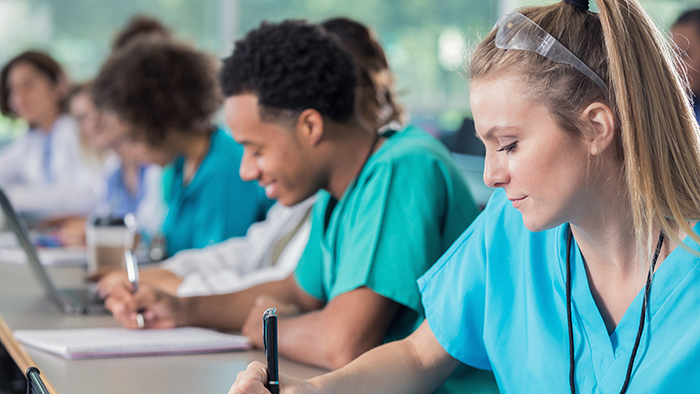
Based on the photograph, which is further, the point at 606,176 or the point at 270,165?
the point at 270,165

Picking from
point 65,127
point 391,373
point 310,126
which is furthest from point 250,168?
point 65,127

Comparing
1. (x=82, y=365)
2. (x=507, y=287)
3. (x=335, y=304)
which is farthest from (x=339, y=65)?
(x=82, y=365)

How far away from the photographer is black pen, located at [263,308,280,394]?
73 centimetres

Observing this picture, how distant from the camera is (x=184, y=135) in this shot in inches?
83.8

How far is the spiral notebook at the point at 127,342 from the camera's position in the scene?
1.11 metres

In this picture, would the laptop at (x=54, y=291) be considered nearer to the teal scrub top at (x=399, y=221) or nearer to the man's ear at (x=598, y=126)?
the teal scrub top at (x=399, y=221)

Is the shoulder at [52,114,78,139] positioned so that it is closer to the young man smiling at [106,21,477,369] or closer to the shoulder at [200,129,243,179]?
the shoulder at [200,129,243,179]

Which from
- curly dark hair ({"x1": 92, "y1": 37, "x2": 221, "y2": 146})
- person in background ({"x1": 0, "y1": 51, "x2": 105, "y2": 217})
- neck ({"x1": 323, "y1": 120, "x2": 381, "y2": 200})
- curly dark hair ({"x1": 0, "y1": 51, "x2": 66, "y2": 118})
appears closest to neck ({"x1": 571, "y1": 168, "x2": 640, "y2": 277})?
neck ({"x1": 323, "y1": 120, "x2": 381, "y2": 200})

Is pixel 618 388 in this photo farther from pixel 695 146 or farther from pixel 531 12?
pixel 531 12

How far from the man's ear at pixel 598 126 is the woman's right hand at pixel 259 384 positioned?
427mm

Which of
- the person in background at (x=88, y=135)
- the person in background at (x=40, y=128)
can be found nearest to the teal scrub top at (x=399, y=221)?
the person in background at (x=88, y=135)

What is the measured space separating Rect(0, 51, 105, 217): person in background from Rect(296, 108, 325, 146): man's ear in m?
2.47

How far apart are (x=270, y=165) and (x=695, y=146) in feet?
2.38

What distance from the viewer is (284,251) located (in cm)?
184
